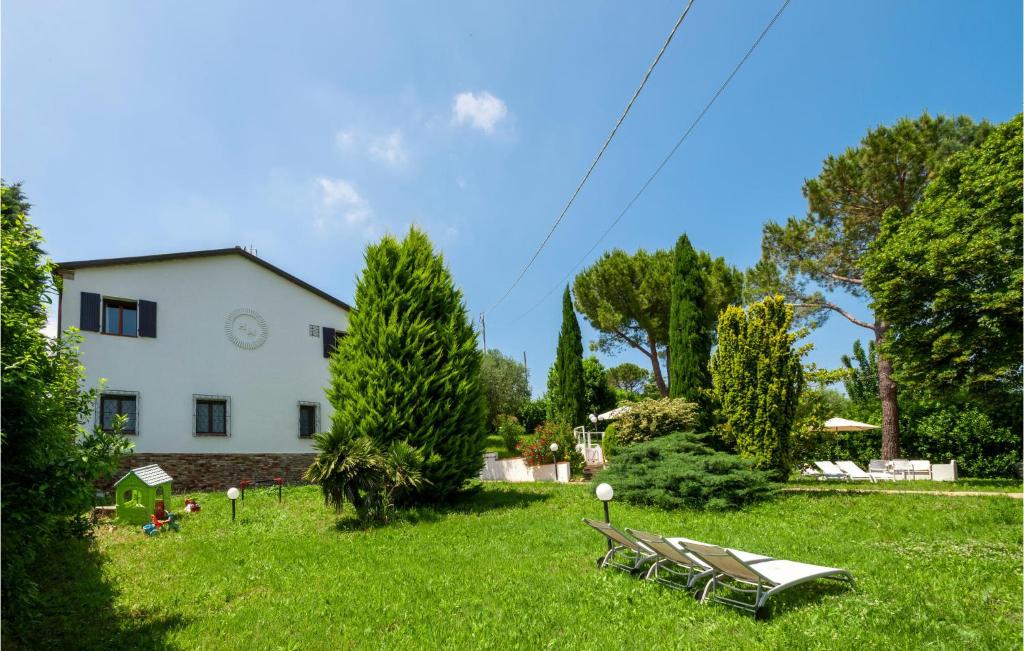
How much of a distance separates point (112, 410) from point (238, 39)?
38.7ft

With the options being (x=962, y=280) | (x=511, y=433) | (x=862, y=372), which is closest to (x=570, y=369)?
(x=511, y=433)

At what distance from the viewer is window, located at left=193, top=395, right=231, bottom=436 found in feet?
55.0

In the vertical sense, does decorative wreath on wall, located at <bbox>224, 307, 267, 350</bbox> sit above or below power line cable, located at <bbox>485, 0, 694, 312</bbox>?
below

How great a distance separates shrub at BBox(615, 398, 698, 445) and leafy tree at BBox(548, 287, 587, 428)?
10202mm

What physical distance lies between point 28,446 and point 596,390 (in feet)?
99.4

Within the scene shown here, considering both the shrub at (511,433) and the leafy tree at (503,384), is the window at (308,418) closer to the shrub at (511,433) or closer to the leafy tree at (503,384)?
the shrub at (511,433)

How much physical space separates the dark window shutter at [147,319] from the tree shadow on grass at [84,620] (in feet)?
33.9

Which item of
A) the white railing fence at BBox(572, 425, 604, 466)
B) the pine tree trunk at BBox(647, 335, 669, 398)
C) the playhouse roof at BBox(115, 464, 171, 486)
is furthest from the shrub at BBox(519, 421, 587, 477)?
the playhouse roof at BBox(115, 464, 171, 486)

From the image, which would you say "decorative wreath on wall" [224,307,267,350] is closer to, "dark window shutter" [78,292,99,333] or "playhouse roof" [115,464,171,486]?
"dark window shutter" [78,292,99,333]

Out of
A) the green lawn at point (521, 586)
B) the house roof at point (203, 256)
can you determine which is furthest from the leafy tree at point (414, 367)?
the house roof at point (203, 256)

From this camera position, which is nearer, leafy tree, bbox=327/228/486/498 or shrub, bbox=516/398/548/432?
leafy tree, bbox=327/228/486/498

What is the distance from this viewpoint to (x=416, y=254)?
12.2 m

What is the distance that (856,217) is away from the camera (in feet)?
66.4

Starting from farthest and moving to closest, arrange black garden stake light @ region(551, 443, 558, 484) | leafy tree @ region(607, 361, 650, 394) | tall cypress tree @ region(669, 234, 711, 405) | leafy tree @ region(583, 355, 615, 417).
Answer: leafy tree @ region(607, 361, 650, 394) < leafy tree @ region(583, 355, 615, 417) < black garden stake light @ region(551, 443, 558, 484) < tall cypress tree @ region(669, 234, 711, 405)
